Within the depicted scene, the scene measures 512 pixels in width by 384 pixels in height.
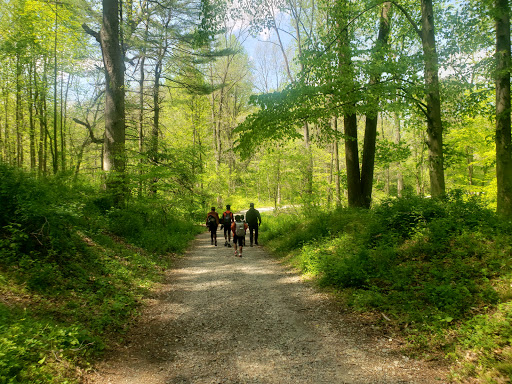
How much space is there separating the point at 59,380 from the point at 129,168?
899 centimetres

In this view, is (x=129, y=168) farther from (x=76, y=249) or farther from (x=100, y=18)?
(x=100, y=18)

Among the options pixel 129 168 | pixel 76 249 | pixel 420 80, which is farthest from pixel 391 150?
pixel 76 249

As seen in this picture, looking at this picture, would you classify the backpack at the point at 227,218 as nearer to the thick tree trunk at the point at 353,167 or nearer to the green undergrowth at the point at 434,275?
the green undergrowth at the point at 434,275

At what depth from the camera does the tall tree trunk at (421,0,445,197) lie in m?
8.03

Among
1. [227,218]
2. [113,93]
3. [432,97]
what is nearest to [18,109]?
[113,93]

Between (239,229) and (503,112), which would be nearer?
(503,112)

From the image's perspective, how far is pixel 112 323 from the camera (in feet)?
15.5

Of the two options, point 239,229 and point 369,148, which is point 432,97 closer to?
point 369,148

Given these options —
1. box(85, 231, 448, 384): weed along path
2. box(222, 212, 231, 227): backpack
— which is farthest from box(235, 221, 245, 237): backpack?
box(85, 231, 448, 384): weed along path

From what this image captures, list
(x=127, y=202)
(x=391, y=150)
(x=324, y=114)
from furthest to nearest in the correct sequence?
(x=391, y=150), (x=127, y=202), (x=324, y=114)

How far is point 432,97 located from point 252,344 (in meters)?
8.32

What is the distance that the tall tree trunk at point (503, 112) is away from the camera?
6.61 metres

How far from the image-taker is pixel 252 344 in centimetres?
422

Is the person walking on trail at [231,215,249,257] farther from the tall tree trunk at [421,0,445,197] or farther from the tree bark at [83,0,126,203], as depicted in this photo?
the tall tree trunk at [421,0,445,197]
